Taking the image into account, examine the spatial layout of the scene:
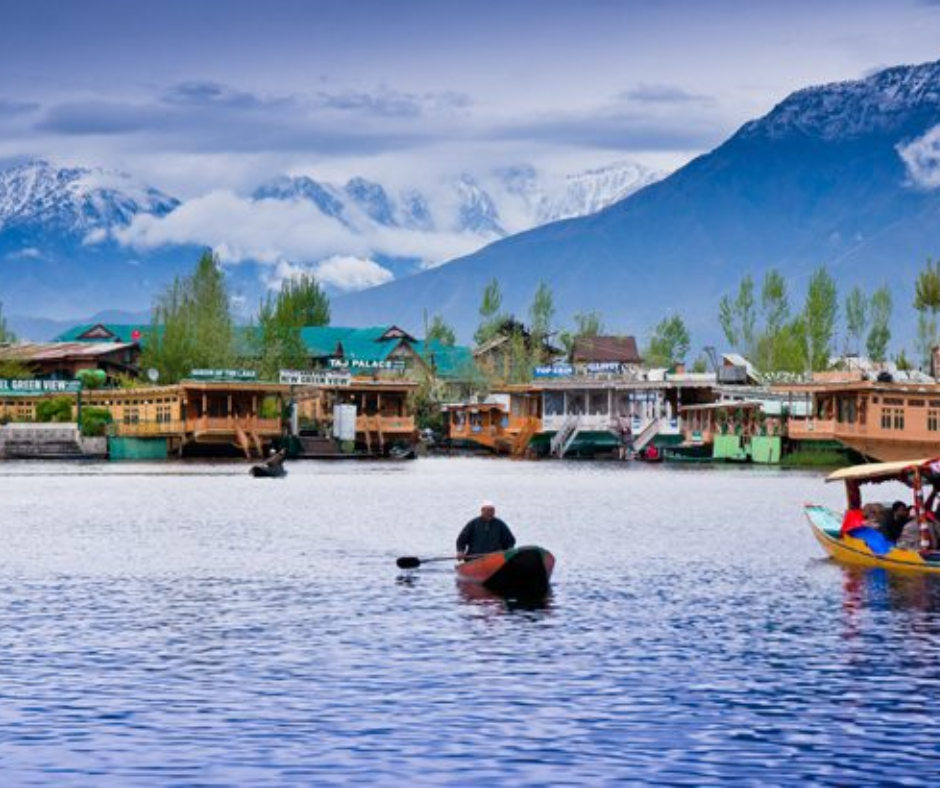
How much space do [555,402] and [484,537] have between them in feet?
380

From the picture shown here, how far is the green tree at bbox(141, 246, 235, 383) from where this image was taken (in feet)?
501

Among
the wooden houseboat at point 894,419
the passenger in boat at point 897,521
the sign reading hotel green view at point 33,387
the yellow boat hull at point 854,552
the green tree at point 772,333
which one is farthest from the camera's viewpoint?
the green tree at point 772,333

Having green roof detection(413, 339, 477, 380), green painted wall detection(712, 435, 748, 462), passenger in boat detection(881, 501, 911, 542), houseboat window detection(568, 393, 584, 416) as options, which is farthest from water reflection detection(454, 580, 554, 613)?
green roof detection(413, 339, 477, 380)

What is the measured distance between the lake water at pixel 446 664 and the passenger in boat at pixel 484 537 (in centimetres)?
123

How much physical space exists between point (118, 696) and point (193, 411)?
11278 cm

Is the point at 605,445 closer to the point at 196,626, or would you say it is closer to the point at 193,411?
the point at 193,411

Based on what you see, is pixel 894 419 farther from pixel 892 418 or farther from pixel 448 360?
pixel 448 360

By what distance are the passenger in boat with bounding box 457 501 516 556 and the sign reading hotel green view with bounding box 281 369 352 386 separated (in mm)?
96931

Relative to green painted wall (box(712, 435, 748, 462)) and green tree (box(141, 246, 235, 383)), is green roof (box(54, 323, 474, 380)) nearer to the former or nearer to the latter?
green tree (box(141, 246, 235, 383))

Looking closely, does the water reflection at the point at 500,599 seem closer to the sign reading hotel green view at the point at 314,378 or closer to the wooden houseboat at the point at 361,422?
the sign reading hotel green view at the point at 314,378

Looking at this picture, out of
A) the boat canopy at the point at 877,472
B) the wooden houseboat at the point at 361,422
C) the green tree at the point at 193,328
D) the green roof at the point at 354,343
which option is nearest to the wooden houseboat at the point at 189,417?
the wooden houseboat at the point at 361,422

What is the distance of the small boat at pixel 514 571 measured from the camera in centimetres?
3944

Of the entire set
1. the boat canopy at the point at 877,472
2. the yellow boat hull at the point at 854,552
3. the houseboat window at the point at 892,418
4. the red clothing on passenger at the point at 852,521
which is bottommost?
the yellow boat hull at the point at 854,552

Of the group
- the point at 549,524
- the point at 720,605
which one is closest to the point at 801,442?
the point at 549,524
